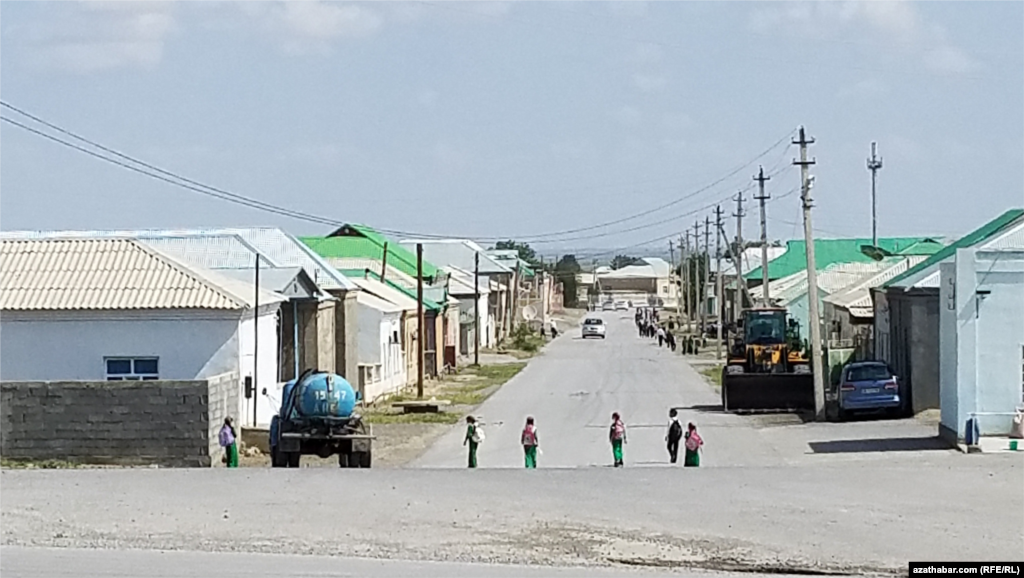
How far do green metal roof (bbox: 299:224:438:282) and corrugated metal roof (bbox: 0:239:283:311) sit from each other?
39.3 meters

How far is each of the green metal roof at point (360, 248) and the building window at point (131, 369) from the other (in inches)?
1661

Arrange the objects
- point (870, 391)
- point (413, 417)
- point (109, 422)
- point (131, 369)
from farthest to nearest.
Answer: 1. point (413, 417)
2. point (870, 391)
3. point (131, 369)
4. point (109, 422)

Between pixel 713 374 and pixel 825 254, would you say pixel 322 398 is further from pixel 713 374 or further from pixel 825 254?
pixel 825 254

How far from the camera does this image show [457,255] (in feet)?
387

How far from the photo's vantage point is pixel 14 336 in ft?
118

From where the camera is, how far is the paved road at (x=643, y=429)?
3341 cm

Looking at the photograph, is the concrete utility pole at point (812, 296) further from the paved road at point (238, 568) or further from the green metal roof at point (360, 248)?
the green metal roof at point (360, 248)

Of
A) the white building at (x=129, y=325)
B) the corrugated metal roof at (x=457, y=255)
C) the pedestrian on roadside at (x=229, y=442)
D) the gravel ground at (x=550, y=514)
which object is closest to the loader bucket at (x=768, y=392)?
the white building at (x=129, y=325)

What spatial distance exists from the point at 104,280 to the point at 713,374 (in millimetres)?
35697

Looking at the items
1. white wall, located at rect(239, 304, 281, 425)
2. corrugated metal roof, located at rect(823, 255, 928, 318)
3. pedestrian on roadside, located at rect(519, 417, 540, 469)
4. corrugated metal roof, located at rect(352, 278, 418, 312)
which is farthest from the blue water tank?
corrugated metal roof, located at rect(352, 278, 418, 312)

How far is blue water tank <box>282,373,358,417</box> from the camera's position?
29.8m

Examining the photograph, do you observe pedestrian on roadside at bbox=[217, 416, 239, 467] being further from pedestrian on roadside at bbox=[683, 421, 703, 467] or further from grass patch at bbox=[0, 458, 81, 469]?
pedestrian on roadside at bbox=[683, 421, 703, 467]

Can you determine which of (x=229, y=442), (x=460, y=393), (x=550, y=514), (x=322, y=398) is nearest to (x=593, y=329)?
(x=460, y=393)

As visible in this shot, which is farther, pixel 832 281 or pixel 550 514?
pixel 832 281
